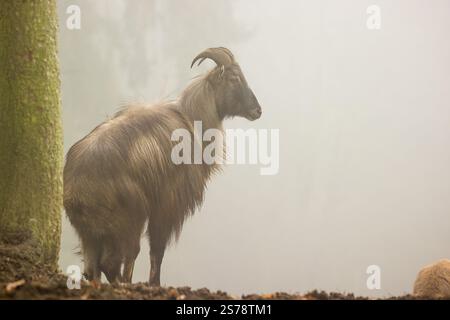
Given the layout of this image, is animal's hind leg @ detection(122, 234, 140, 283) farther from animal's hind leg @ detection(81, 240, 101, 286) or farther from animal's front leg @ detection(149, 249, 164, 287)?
animal's front leg @ detection(149, 249, 164, 287)

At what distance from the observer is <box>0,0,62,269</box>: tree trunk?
Answer: 3.06 meters

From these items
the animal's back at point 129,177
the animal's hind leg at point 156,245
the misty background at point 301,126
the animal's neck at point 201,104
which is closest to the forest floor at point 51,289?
the animal's back at point 129,177

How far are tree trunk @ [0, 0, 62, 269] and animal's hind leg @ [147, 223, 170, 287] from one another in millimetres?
1285

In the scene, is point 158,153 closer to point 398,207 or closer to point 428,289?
point 428,289

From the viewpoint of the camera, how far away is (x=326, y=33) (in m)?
9.38

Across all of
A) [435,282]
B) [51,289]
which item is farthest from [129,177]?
[435,282]

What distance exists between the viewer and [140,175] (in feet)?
13.8

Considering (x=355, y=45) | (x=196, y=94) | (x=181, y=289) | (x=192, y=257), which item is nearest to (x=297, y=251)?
(x=192, y=257)

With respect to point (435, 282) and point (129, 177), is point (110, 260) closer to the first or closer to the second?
point (129, 177)

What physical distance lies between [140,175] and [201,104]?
1.03m

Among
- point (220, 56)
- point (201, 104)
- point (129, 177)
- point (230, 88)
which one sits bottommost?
point (129, 177)

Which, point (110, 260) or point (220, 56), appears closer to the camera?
point (110, 260)

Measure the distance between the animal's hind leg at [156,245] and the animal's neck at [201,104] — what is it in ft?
3.29

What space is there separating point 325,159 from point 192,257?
122 inches
